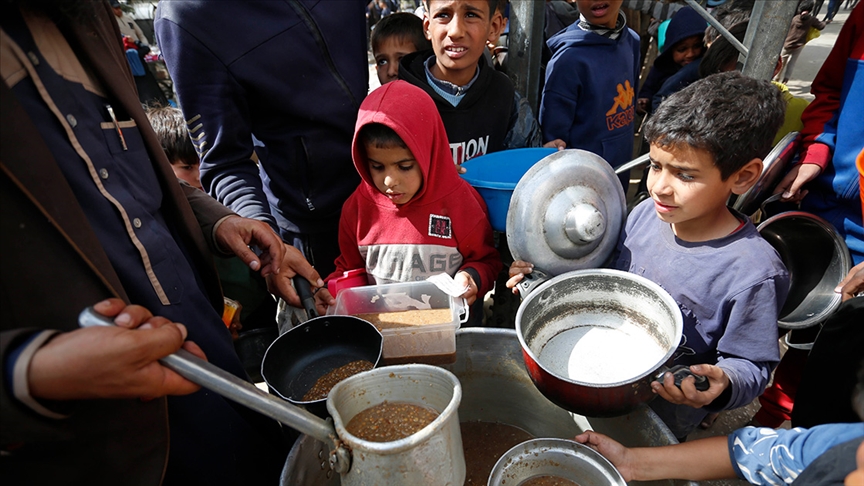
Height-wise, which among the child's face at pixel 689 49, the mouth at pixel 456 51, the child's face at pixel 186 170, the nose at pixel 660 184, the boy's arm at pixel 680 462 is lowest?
the boy's arm at pixel 680 462

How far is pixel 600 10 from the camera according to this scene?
2533 millimetres

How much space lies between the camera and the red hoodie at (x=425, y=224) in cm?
175

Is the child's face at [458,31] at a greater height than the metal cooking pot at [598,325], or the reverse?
the child's face at [458,31]

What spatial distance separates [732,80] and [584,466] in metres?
1.30

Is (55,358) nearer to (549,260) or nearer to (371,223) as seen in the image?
(371,223)

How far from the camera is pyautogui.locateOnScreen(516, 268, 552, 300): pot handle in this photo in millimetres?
1541

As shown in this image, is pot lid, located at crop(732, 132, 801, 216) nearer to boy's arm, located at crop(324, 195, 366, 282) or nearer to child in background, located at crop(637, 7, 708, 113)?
boy's arm, located at crop(324, 195, 366, 282)

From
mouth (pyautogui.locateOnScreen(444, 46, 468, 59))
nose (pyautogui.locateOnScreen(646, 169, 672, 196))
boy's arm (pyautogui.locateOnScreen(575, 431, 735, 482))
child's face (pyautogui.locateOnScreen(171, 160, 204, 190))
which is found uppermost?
mouth (pyautogui.locateOnScreen(444, 46, 468, 59))

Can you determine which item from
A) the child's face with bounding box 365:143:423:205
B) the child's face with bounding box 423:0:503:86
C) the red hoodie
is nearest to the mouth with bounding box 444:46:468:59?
the child's face with bounding box 423:0:503:86

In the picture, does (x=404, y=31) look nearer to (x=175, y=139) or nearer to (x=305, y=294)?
(x=175, y=139)

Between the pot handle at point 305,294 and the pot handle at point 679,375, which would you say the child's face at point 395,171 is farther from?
the pot handle at point 679,375

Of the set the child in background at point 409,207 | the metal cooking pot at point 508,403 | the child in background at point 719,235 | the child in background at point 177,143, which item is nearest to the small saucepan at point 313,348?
the child in background at point 409,207

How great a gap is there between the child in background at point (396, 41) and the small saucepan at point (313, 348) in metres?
1.56

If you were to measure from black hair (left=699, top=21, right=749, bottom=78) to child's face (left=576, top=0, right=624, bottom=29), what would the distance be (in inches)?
46.6
